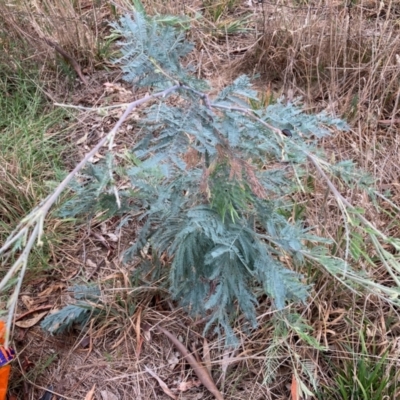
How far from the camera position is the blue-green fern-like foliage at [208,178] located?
970 millimetres

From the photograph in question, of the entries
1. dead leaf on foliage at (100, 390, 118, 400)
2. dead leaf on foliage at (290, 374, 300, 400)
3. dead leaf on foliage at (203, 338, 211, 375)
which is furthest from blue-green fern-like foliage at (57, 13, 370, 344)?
dead leaf on foliage at (100, 390, 118, 400)

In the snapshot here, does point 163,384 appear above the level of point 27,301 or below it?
below

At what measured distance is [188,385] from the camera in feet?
4.97

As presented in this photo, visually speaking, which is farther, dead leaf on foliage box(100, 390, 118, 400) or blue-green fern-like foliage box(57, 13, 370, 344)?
dead leaf on foliage box(100, 390, 118, 400)

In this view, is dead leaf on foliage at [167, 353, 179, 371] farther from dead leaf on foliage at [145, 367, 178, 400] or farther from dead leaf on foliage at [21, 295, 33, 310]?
dead leaf on foliage at [21, 295, 33, 310]

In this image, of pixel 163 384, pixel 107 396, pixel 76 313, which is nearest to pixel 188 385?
pixel 163 384

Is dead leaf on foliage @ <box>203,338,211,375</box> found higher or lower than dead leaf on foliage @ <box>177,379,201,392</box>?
higher

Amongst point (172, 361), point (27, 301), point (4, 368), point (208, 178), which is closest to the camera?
point (208, 178)

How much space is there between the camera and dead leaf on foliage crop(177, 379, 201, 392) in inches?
59.4

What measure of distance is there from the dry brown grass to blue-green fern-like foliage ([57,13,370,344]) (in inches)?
6.4

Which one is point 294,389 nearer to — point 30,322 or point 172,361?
point 172,361

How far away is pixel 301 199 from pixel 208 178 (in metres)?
0.72

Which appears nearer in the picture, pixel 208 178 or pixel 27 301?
pixel 208 178

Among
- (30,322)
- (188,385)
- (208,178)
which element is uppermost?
(208,178)
